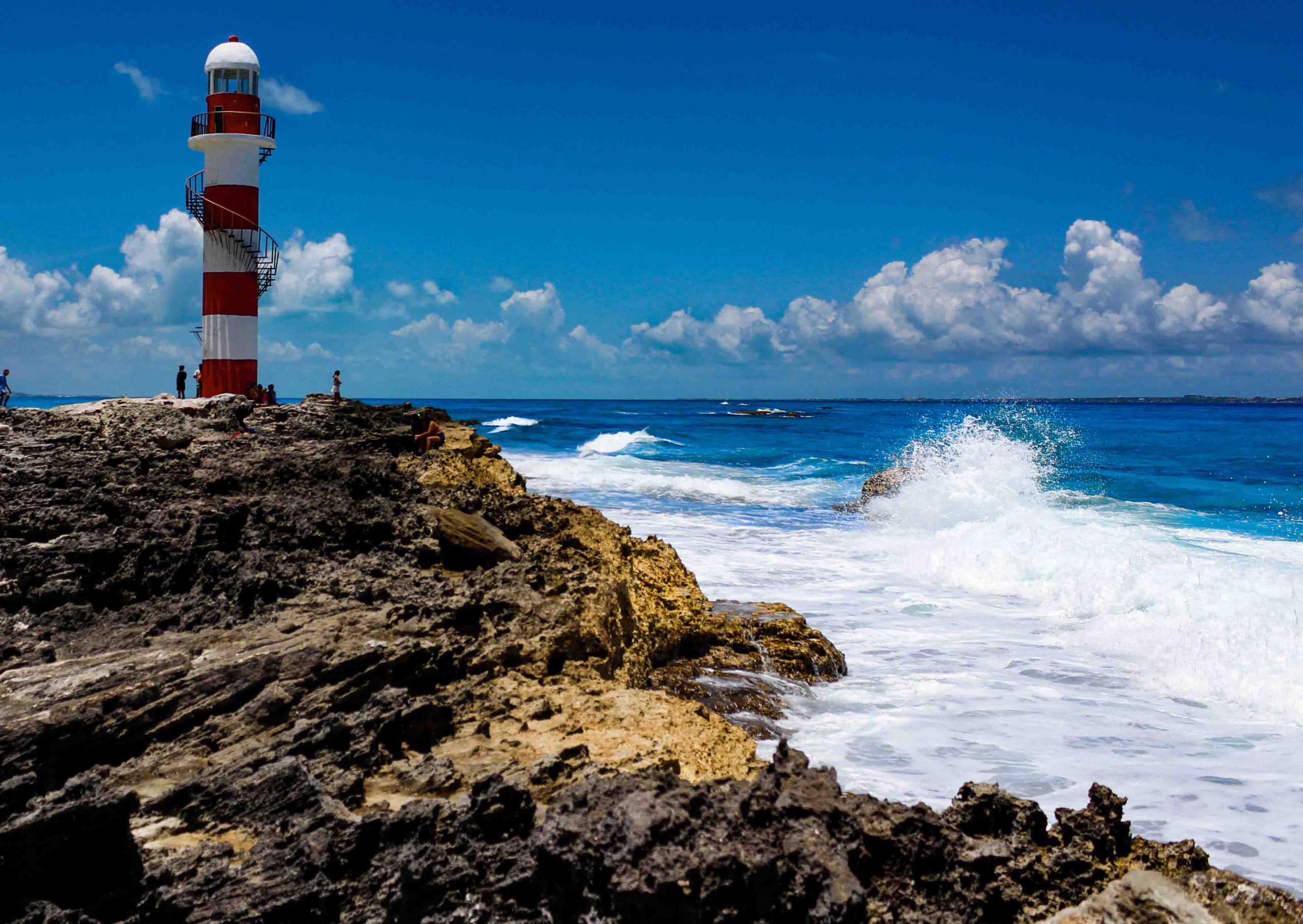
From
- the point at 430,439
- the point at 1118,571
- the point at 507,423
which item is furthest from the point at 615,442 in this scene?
the point at 1118,571

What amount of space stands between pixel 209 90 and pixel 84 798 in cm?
1755

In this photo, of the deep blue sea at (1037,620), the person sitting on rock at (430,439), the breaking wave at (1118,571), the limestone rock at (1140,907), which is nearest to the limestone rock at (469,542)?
the deep blue sea at (1037,620)

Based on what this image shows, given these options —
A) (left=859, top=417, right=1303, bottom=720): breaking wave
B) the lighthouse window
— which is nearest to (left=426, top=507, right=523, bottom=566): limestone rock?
(left=859, top=417, right=1303, bottom=720): breaking wave

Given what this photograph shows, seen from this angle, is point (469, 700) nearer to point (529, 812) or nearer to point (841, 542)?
point (529, 812)

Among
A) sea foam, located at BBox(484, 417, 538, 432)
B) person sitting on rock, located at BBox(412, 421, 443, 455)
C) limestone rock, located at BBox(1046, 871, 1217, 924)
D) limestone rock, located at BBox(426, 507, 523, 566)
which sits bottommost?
sea foam, located at BBox(484, 417, 538, 432)

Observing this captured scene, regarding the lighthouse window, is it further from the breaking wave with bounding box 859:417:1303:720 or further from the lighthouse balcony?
the breaking wave with bounding box 859:417:1303:720

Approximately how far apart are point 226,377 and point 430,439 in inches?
295

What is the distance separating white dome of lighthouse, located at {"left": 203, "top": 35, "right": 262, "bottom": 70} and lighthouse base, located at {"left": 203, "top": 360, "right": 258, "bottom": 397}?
5.42 meters

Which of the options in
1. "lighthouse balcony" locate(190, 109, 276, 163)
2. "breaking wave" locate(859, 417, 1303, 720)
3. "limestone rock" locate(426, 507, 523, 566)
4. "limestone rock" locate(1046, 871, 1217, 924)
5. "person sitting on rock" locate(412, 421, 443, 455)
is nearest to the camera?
"limestone rock" locate(1046, 871, 1217, 924)

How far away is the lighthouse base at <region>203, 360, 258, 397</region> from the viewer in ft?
55.9

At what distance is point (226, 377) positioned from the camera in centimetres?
1706

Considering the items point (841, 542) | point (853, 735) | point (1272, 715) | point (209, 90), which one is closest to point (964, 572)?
point (841, 542)

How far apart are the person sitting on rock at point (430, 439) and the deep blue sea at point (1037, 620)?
11.6ft

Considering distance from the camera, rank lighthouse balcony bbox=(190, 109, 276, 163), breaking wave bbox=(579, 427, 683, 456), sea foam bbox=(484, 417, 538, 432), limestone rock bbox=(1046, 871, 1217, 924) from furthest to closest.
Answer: sea foam bbox=(484, 417, 538, 432), breaking wave bbox=(579, 427, 683, 456), lighthouse balcony bbox=(190, 109, 276, 163), limestone rock bbox=(1046, 871, 1217, 924)
